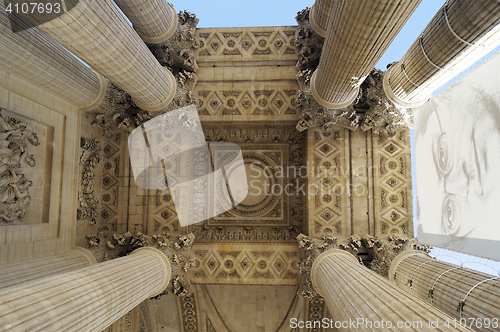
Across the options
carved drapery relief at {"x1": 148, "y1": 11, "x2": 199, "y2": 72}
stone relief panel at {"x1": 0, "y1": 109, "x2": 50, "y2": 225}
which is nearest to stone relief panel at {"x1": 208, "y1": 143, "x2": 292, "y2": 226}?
carved drapery relief at {"x1": 148, "y1": 11, "x2": 199, "y2": 72}

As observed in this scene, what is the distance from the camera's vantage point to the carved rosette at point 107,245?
378 inches

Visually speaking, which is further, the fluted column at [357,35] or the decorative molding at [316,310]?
the decorative molding at [316,310]

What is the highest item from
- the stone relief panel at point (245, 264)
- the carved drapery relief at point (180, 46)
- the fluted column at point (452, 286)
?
the carved drapery relief at point (180, 46)

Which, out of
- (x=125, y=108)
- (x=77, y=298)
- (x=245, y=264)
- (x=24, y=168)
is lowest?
(x=245, y=264)

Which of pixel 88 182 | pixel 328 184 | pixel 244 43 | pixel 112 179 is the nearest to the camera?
pixel 88 182

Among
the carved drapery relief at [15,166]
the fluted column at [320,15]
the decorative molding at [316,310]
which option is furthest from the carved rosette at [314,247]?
the carved drapery relief at [15,166]

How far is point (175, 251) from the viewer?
10266 millimetres

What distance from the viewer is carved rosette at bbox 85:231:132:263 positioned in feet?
31.5

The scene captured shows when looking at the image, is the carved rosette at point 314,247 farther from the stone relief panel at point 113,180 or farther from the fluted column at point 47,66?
the fluted column at point 47,66

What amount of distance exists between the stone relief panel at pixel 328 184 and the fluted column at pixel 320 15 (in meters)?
3.62

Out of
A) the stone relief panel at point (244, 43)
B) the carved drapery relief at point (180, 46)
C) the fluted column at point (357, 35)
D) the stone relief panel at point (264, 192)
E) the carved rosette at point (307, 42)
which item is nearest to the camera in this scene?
the fluted column at point (357, 35)

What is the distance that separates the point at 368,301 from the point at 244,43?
10.2 metres

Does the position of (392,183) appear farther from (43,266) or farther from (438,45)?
(43,266)

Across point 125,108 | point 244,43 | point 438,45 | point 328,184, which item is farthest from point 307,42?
point 125,108
